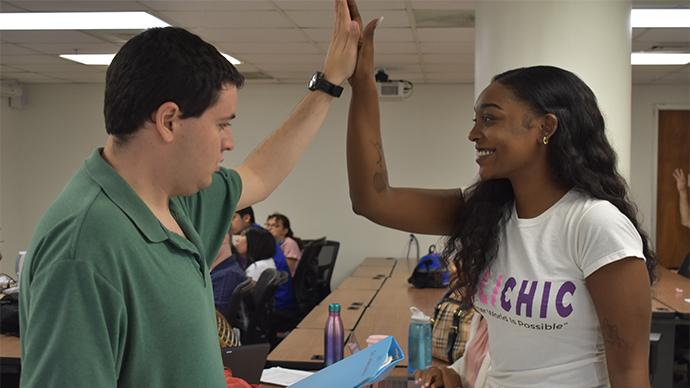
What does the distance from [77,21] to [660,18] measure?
451cm

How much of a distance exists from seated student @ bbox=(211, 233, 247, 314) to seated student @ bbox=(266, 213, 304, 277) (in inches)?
90.4

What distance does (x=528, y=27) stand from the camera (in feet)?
7.98

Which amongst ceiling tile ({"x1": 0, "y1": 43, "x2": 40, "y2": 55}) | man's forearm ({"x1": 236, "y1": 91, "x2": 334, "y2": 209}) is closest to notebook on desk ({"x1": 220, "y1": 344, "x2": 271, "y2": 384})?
man's forearm ({"x1": 236, "y1": 91, "x2": 334, "y2": 209})

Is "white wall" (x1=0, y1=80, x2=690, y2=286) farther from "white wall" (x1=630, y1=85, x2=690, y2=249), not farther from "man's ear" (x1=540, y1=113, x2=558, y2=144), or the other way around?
"man's ear" (x1=540, y1=113, x2=558, y2=144)

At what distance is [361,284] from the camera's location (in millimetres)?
4930

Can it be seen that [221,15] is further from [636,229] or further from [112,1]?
[636,229]

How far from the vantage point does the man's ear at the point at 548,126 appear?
1.28 meters

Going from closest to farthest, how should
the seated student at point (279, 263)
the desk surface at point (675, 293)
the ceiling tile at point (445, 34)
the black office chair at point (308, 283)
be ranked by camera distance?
the desk surface at point (675, 293), the ceiling tile at point (445, 34), the seated student at point (279, 263), the black office chair at point (308, 283)

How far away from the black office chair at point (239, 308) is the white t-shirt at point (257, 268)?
73 centimetres

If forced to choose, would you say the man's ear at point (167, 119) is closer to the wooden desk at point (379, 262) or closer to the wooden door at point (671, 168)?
the wooden desk at point (379, 262)

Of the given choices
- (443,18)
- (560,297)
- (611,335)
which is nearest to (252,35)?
(443,18)

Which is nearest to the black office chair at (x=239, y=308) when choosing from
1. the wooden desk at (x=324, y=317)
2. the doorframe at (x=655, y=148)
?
the wooden desk at (x=324, y=317)

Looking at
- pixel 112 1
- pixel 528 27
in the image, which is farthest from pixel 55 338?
pixel 112 1

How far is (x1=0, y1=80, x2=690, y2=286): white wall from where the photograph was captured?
7590mm
